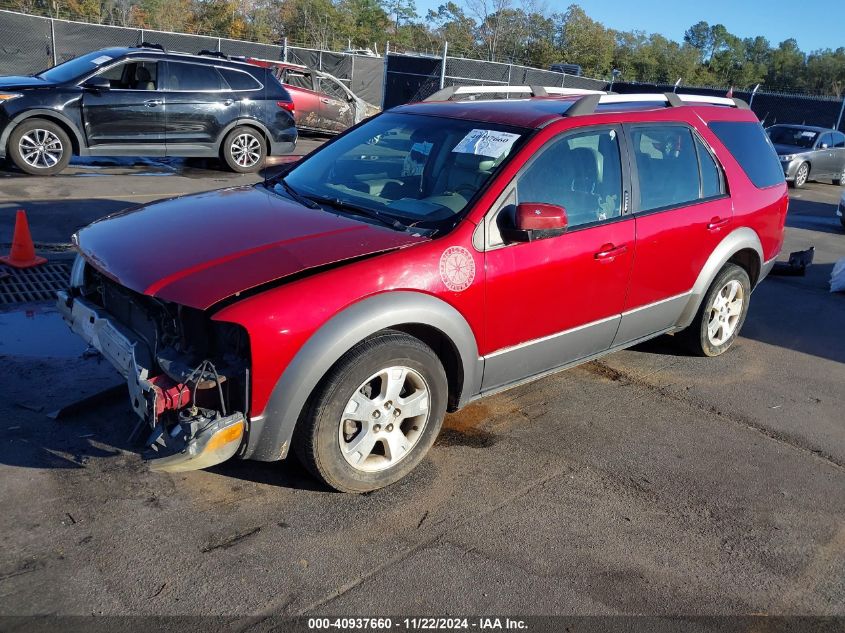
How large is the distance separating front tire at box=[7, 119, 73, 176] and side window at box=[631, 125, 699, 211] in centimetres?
876

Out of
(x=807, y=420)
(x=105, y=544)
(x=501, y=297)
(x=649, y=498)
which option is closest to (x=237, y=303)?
(x=105, y=544)

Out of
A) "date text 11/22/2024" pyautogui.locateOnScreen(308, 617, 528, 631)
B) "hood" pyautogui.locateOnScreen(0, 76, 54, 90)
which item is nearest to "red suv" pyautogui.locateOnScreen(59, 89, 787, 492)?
"date text 11/22/2024" pyautogui.locateOnScreen(308, 617, 528, 631)

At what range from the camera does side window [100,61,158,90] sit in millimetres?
11102

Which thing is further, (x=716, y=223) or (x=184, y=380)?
(x=716, y=223)

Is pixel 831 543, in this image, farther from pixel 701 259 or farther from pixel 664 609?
pixel 701 259

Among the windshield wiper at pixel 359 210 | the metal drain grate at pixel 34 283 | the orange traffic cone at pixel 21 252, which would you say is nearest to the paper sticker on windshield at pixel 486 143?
the windshield wiper at pixel 359 210

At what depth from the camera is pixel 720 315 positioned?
5770mm

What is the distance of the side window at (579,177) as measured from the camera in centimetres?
416

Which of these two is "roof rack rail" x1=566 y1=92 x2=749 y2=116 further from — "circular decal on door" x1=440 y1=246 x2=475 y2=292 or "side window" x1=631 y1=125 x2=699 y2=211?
"circular decal on door" x1=440 y1=246 x2=475 y2=292

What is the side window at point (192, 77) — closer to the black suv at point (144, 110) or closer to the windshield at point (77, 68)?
the black suv at point (144, 110)

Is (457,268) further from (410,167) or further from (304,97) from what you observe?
(304,97)

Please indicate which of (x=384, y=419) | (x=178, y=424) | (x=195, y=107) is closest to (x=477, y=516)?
(x=384, y=419)

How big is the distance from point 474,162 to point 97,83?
8.57m

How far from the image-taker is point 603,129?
179 inches
